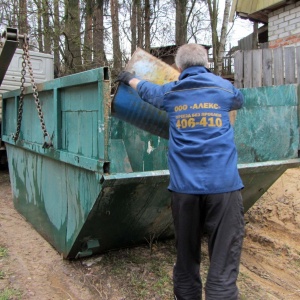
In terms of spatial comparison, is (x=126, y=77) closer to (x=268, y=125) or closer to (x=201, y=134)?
(x=201, y=134)

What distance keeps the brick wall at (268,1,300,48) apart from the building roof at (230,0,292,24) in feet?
0.55

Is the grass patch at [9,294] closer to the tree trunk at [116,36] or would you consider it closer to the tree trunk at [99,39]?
the tree trunk at [116,36]

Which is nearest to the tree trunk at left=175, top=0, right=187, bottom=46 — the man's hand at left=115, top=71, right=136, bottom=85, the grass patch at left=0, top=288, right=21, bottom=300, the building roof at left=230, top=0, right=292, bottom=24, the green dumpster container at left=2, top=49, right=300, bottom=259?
the building roof at left=230, top=0, right=292, bottom=24

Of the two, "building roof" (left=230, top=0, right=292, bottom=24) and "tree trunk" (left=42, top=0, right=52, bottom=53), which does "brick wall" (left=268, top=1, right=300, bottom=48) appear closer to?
"building roof" (left=230, top=0, right=292, bottom=24)

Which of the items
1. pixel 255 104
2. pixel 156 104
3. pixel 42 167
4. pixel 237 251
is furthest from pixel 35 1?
pixel 237 251

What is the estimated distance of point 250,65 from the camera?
6.76m

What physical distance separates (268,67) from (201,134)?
15.6ft

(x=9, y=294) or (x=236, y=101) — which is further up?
(x=236, y=101)

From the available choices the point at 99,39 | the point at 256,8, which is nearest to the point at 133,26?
the point at 99,39

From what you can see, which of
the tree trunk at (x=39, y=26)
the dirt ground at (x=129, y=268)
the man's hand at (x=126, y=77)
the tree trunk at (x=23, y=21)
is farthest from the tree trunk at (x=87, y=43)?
the man's hand at (x=126, y=77)

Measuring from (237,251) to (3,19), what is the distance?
40.7 feet

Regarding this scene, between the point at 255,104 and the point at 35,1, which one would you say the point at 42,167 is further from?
the point at 35,1

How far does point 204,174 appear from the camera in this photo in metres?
2.30

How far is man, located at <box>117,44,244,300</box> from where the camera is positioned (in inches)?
90.8
